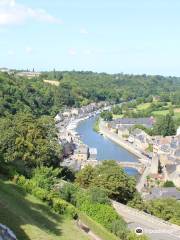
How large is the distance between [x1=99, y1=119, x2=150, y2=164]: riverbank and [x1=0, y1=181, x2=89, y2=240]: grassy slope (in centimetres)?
4790

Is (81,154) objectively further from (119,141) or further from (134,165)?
(119,141)

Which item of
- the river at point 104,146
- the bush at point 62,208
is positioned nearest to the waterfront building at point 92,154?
the river at point 104,146

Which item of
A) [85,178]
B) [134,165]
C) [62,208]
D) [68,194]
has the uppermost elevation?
[62,208]

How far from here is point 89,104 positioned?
433 feet

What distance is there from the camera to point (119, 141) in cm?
8081

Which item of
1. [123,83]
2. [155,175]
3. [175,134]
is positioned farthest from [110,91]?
[155,175]

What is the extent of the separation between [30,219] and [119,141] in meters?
68.5

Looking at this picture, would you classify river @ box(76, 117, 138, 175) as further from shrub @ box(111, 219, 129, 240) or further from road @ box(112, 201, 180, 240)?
shrub @ box(111, 219, 129, 240)

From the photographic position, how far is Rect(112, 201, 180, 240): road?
21.4m

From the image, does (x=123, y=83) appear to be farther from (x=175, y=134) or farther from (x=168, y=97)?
(x=175, y=134)

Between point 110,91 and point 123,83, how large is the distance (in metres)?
35.5

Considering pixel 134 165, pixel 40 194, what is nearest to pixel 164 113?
pixel 134 165

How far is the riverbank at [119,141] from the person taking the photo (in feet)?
218

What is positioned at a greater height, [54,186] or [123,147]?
[54,186]
